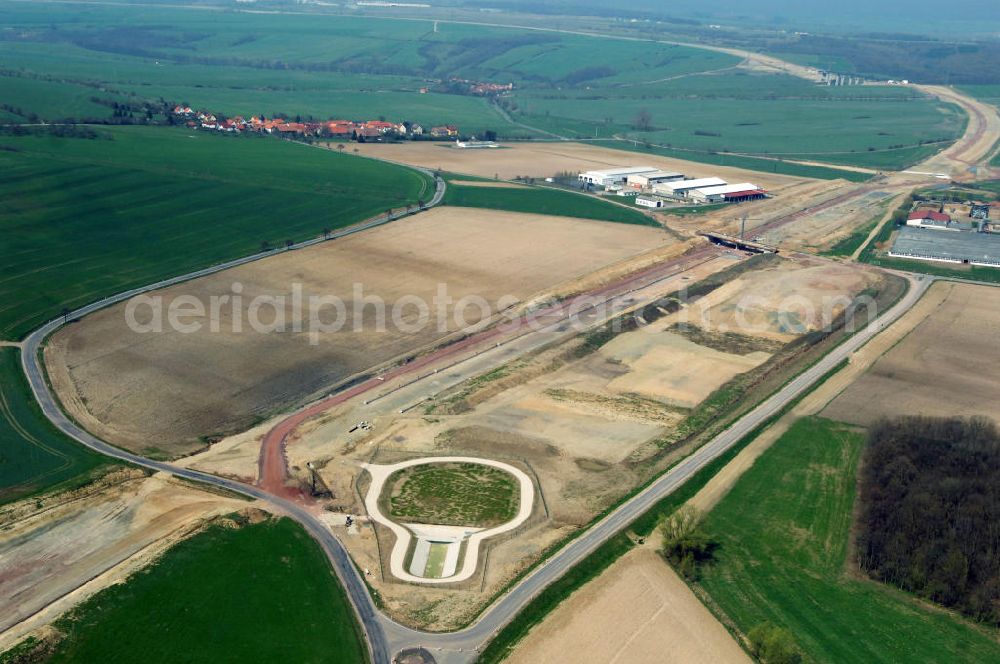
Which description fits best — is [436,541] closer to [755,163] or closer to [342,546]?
[342,546]

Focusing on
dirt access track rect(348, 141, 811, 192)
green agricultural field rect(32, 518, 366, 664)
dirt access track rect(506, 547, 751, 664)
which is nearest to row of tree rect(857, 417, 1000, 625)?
dirt access track rect(506, 547, 751, 664)

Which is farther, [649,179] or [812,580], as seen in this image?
[649,179]

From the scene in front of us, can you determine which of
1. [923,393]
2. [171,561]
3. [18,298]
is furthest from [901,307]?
[18,298]

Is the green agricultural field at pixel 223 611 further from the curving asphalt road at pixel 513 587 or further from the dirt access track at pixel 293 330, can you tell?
the dirt access track at pixel 293 330

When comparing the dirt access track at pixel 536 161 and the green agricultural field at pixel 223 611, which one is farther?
the dirt access track at pixel 536 161

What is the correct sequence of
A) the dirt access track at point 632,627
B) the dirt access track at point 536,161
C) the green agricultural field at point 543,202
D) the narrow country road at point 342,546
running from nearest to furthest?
the dirt access track at point 632,627 → the narrow country road at point 342,546 → the green agricultural field at point 543,202 → the dirt access track at point 536,161

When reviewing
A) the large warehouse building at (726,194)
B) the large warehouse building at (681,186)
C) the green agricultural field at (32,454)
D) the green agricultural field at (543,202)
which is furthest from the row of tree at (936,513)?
the large warehouse building at (681,186)

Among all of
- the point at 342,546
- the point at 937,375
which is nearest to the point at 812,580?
the point at 342,546
